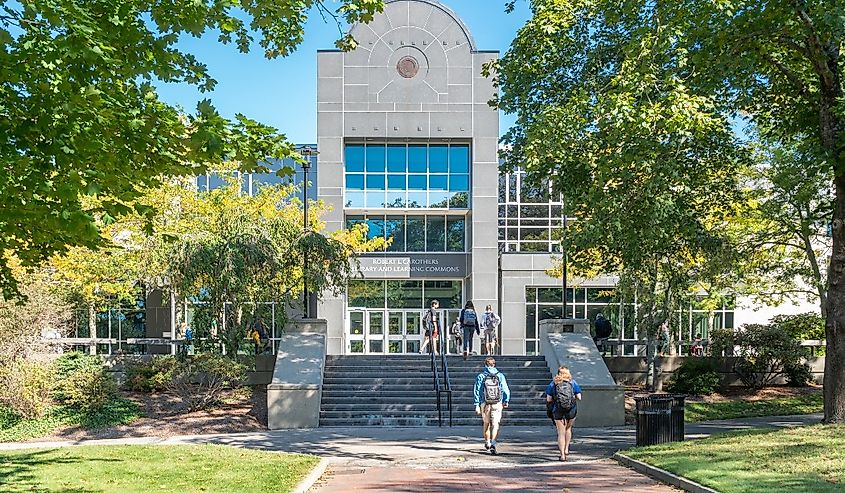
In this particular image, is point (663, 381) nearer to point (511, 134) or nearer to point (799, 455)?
point (511, 134)

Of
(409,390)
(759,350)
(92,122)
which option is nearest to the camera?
(92,122)

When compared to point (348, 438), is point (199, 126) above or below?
above

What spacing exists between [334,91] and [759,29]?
26605 mm

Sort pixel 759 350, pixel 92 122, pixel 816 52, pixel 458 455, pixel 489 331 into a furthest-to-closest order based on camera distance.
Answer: pixel 489 331
pixel 759 350
pixel 816 52
pixel 458 455
pixel 92 122

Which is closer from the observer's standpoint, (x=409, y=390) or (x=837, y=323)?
(x=837, y=323)

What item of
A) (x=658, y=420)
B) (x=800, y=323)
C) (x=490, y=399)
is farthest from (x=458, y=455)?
(x=800, y=323)

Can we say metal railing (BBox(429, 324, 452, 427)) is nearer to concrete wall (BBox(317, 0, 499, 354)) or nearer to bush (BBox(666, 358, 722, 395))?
bush (BBox(666, 358, 722, 395))

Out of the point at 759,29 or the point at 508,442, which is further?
the point at 508,442

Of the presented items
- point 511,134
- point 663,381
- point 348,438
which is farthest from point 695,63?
point 663,381

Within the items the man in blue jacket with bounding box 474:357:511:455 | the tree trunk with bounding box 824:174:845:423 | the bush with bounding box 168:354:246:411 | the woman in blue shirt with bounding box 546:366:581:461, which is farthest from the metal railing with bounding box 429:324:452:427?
the tree trunk with bounding box 824:174:845:423

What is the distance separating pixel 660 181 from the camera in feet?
57.9

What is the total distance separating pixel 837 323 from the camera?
52.8 feet

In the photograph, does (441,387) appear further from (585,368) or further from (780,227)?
(780,227)

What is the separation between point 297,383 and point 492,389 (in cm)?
649
